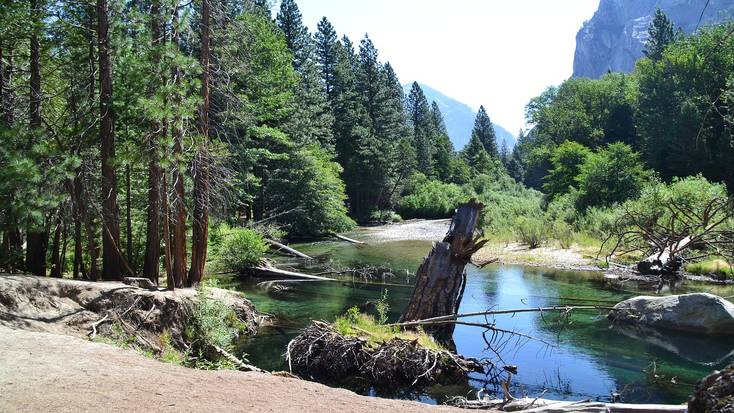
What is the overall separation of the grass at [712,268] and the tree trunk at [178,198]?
1955 centimetres

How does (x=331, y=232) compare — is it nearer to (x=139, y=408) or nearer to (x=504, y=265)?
(x=504, y=265)

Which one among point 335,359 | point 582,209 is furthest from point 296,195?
point 335,359

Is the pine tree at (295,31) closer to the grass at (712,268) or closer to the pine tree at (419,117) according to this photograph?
the pine tree at (419,117)

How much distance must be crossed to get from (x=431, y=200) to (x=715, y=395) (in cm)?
5786

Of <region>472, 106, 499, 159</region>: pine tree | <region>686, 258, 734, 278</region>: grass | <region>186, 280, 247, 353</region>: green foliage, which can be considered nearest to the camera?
<region>186, 280, 247, 353</region>: green foliage

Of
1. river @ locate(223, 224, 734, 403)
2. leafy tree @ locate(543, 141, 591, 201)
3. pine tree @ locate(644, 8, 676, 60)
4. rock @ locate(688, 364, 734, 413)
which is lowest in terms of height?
river @ locate(223, 224, 734, 403)

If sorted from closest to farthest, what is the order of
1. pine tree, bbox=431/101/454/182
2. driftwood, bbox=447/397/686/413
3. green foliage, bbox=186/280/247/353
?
driftwood, bbox=447/397/686/413 < green foliage, bbox=186/280/247/353 < pine tree, bbox=431/101/454/182

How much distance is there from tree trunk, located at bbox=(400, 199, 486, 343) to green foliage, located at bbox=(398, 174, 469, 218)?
46.5 m

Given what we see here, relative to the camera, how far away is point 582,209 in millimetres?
37344

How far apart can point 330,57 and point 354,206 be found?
1568 cm

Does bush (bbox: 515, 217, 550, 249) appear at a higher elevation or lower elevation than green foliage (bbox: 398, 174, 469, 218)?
lower

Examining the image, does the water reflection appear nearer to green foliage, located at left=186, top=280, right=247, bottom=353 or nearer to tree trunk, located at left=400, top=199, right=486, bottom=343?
green foliage, located at left=186, top=280, right=247, bottom=353

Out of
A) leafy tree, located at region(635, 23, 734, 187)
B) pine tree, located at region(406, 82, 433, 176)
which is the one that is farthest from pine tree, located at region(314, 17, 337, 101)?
leafy tree, located at region(635, 23, 734, 187)

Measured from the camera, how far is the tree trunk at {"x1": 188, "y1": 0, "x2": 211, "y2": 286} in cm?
1450
